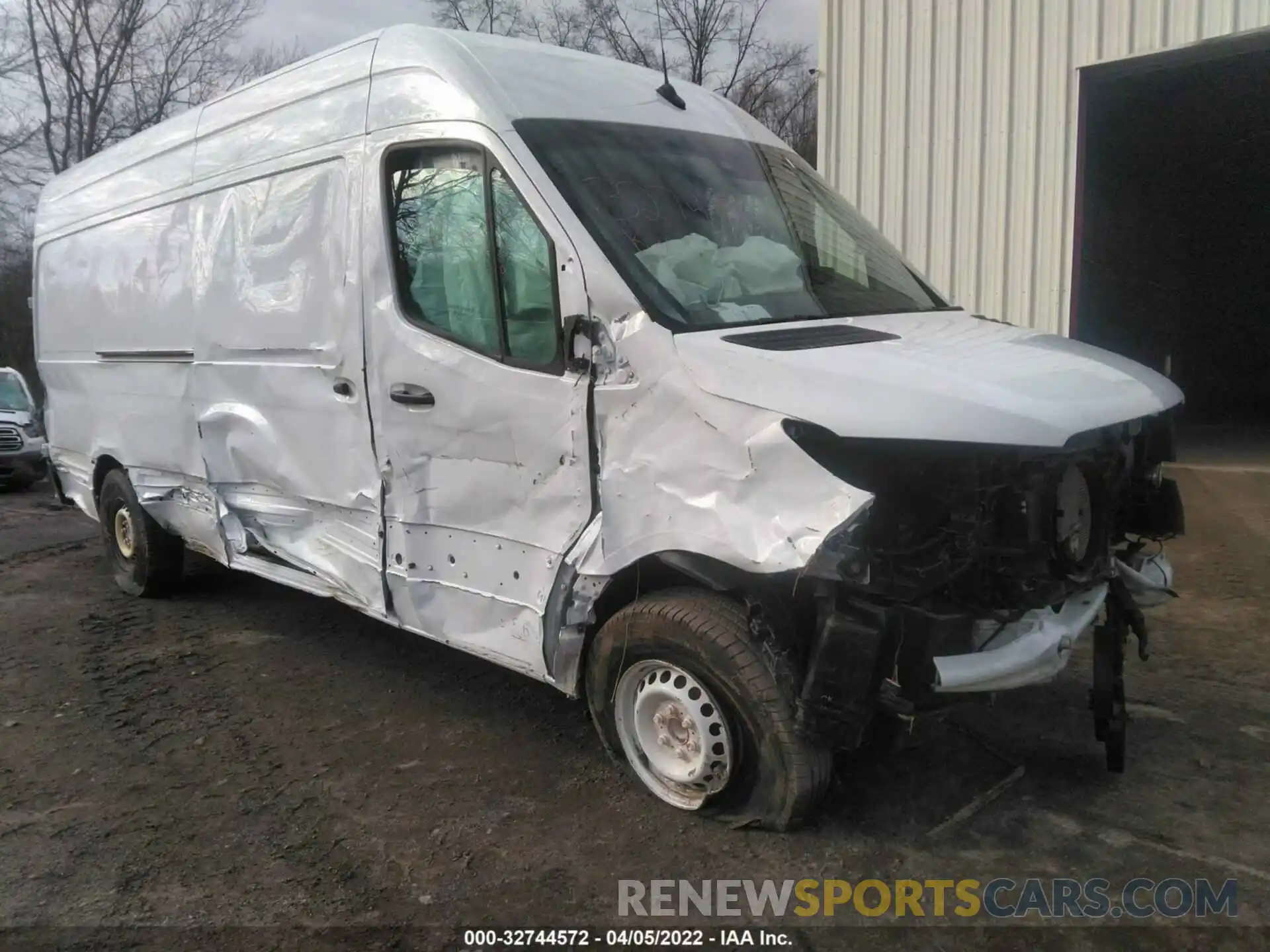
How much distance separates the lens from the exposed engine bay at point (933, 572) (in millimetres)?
2953

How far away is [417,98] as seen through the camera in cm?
408

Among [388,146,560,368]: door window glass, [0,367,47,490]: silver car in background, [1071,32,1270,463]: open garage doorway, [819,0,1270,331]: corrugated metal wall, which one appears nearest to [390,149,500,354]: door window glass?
[388,146,560,368]: door window glass

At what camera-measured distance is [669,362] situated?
3.25 meters

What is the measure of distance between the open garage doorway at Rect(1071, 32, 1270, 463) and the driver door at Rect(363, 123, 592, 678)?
5.48m

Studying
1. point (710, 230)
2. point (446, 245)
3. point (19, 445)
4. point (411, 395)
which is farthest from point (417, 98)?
point (19, 445)

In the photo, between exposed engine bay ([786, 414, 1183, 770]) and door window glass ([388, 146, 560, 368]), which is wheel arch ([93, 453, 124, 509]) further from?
exposed engine bay ([786, 414, 1183, 770])

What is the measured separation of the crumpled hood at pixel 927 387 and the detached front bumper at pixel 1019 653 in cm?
63

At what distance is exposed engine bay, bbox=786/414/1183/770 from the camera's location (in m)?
2.95

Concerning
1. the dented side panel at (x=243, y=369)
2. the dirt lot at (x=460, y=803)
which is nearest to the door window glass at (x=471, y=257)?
the dented side panel at (x=243, y=369)

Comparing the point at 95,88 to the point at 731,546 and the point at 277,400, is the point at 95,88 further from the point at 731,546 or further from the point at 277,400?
the point at 731,546

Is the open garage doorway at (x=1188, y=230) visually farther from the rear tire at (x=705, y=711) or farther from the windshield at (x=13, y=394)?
the windshield at (x=13, y=394)

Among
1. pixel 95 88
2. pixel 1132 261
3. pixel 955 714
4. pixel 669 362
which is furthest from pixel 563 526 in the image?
pixel 95 88

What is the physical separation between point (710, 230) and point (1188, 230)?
581 inches

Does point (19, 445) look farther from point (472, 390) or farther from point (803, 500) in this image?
point (803, 500)
